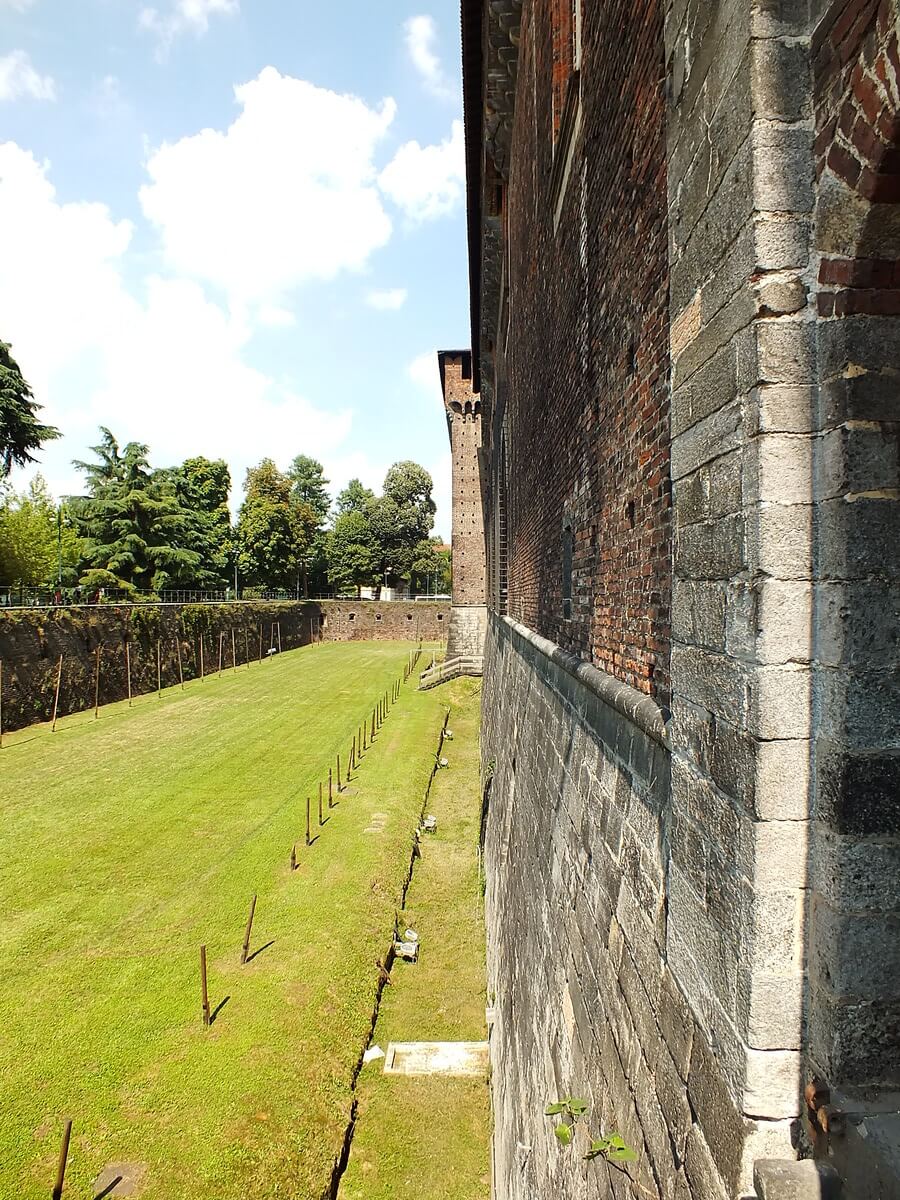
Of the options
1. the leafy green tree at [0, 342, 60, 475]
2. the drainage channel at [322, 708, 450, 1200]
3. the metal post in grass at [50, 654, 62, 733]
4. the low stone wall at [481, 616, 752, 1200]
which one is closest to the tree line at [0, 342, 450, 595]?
the leafy green tree at [0, 342, 60, 475]

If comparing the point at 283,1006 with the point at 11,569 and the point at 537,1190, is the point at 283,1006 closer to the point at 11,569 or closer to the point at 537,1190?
the point at 537,1190

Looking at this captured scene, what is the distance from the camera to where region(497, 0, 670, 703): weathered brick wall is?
2932mm

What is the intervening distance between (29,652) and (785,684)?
2584cm

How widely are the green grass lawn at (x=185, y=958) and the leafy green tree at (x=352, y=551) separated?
43.9 m

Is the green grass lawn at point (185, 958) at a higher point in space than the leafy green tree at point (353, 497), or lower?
lower

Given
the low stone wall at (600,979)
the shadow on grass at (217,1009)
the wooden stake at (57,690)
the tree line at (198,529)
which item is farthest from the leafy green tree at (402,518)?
the low stone wall at (600,979)

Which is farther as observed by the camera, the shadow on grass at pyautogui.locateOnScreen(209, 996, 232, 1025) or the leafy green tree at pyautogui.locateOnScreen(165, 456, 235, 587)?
the leafy green tree at pyautogui.locateOnScreen(165, 456, 235, 587)

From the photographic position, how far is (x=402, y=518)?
6375 cm

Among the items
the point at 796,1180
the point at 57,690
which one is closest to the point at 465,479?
the point at 57,690

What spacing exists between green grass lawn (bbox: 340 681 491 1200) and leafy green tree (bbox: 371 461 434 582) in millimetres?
51265

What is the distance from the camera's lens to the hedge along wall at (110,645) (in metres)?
21.9

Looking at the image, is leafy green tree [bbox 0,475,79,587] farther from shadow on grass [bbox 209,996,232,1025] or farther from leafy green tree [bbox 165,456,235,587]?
shadow on grass [bbox 209,996,232,1025]

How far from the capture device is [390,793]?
17094mm

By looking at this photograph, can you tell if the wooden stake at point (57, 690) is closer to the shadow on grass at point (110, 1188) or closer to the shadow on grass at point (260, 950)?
the shadow on grass at point (260, 950)
